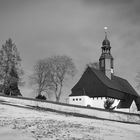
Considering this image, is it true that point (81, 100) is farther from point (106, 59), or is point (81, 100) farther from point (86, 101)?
point (106, 59)

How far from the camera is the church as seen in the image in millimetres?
59250

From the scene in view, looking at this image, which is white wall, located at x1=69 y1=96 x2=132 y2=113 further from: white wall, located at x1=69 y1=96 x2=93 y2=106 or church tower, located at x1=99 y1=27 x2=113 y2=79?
church tower, located at x1=99 y1=27 x2=113 y2=79

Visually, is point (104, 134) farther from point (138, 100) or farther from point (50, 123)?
point (138, 100)

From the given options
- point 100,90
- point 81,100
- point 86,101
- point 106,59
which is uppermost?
point 106,59

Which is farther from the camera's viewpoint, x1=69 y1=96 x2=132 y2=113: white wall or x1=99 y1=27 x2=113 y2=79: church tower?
x1=99 y1=27 x2=113 y2=79: church tower

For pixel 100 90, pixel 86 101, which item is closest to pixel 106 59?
pixel 100 90

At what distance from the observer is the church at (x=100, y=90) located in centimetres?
5925

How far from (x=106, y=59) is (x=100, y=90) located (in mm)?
10335

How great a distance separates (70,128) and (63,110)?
1649 centimetres

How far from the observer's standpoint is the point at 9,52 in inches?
2153

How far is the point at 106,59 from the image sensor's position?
6781 centimetres

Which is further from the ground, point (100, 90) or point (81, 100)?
point (100, 90)

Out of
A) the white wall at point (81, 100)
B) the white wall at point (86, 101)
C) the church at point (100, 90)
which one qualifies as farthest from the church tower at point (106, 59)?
the white wall at point (81, 100)

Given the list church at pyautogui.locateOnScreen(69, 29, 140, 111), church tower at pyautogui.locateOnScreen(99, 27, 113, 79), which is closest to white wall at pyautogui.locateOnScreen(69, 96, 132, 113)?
church at pyautogui.locateOnScreen(69, 29, 140, 111)
